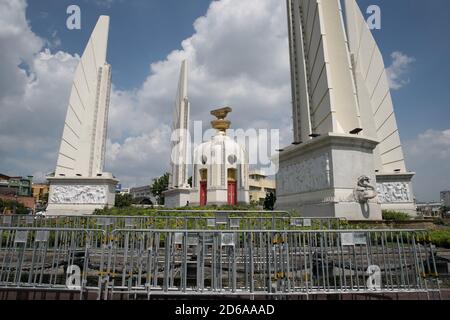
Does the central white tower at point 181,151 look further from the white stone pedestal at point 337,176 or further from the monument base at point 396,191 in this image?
the white stone pedestal at point 337,176

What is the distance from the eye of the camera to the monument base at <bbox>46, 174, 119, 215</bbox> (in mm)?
17641

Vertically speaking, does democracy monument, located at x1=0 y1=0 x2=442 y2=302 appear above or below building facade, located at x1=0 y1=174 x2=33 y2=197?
below

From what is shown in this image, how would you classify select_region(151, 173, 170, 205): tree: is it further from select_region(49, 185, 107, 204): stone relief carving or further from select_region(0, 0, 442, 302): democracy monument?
select_region(49, 185, 107, 204): stone relief carving

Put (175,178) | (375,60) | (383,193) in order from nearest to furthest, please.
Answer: (383,193), (375,60), (175,178)

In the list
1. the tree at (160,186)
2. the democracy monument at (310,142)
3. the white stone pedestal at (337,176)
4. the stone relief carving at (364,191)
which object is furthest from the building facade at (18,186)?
the stone relief carving at (364,191)

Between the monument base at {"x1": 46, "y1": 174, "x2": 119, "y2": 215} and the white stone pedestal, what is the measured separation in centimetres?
1259

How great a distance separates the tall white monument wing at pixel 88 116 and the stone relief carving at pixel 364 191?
1588cm

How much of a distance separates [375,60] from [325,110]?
1152 centimetres

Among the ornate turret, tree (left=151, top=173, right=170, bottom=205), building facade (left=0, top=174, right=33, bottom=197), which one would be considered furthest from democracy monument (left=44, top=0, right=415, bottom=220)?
building facade (left=0, top=174, right=33, bottom=197)

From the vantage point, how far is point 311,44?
13.5m

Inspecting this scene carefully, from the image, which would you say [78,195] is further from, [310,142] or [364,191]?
[364,191]

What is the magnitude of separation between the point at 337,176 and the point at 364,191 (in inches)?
40.4
